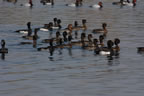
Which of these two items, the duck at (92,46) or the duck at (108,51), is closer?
the duck at (108,51)

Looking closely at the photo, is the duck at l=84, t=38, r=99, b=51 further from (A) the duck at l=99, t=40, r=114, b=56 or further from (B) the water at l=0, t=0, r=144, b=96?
(A) the duck at l=99, t=40, r=114, b=56

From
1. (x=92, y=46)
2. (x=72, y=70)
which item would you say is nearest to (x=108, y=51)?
(x=92, y=46)

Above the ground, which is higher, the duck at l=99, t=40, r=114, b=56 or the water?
the duck at l=99, t=40, r=114, b=56

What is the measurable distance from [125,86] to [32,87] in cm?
507

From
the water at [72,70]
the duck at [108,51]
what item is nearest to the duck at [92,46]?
the water at [72,70]

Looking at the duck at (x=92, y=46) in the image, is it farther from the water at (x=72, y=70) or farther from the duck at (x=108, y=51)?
the duck at (x=108, y=51)

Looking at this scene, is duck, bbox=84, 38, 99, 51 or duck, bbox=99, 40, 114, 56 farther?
duck, bbox=84, 38, 99, 51

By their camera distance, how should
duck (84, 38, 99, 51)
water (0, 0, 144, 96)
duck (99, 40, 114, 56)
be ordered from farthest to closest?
duck (84, 38, 99, 51) → duck (99, 40, 114, 56) → water (0, 0, 144, 96)

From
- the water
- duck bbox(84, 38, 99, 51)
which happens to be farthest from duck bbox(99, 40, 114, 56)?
duck bbox(84, 38, 99, 51)

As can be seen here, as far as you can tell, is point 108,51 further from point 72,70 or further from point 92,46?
point 72,70

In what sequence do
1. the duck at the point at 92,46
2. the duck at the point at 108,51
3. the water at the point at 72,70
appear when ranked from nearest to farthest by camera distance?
the water at the point at 72,70, the duck at the point at 108,51, the duck at the point at 92,46

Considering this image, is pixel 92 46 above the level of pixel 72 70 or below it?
above

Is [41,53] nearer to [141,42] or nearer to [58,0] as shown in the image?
[141,42]

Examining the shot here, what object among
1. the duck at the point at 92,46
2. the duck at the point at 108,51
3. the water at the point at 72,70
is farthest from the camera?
the duck at the point at 92,46
